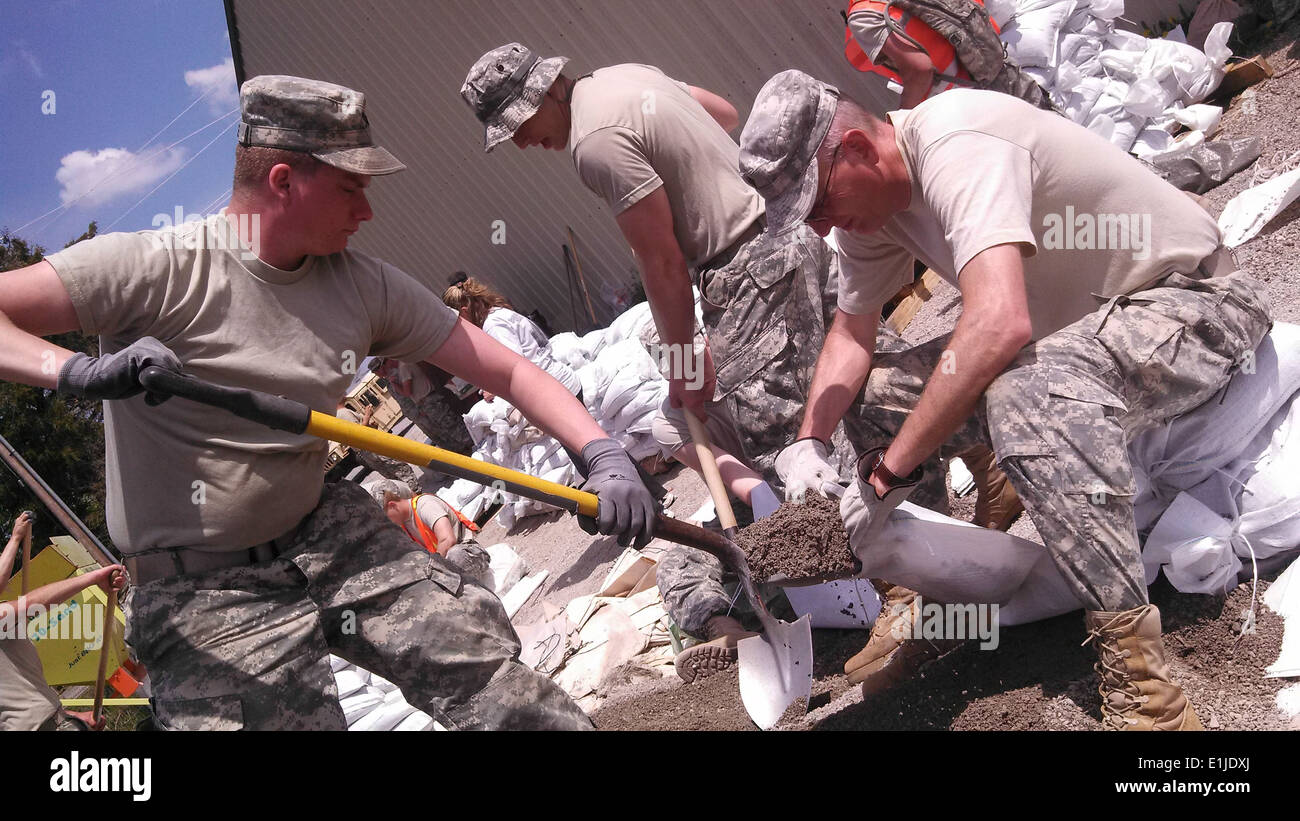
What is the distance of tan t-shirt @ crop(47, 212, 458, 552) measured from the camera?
6.47ft

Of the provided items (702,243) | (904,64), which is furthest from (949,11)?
(702,243)

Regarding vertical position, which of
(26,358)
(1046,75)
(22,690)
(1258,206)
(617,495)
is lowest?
(22,690)

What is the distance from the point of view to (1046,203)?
7.32 ft

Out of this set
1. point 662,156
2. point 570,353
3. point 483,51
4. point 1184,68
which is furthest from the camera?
point 483,51

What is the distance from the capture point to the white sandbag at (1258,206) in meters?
3.76

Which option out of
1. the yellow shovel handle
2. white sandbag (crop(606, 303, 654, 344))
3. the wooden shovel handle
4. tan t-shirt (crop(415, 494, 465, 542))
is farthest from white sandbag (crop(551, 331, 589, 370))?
the yellow shovel handle

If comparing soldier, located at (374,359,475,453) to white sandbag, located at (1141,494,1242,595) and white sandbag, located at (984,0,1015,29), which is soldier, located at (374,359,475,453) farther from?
white sandbag, located at (1141,494,1242,595)

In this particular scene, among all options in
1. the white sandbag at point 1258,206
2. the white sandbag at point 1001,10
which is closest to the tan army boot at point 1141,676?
the white sandbag at point 1258,206

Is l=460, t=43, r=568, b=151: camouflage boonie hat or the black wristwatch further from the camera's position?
l=460, t=43, r=568, b=151: camouflage boonie hat

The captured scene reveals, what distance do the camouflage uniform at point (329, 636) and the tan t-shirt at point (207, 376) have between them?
0.10 m

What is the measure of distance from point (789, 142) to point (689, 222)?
0.80 metres

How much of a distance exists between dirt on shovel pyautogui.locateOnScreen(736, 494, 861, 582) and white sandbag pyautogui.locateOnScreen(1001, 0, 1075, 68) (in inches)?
150

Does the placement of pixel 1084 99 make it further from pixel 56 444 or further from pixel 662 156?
pixel 56 444

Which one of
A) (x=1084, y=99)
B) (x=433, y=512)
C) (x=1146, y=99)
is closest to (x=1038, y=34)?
(x=1084, y=99)
